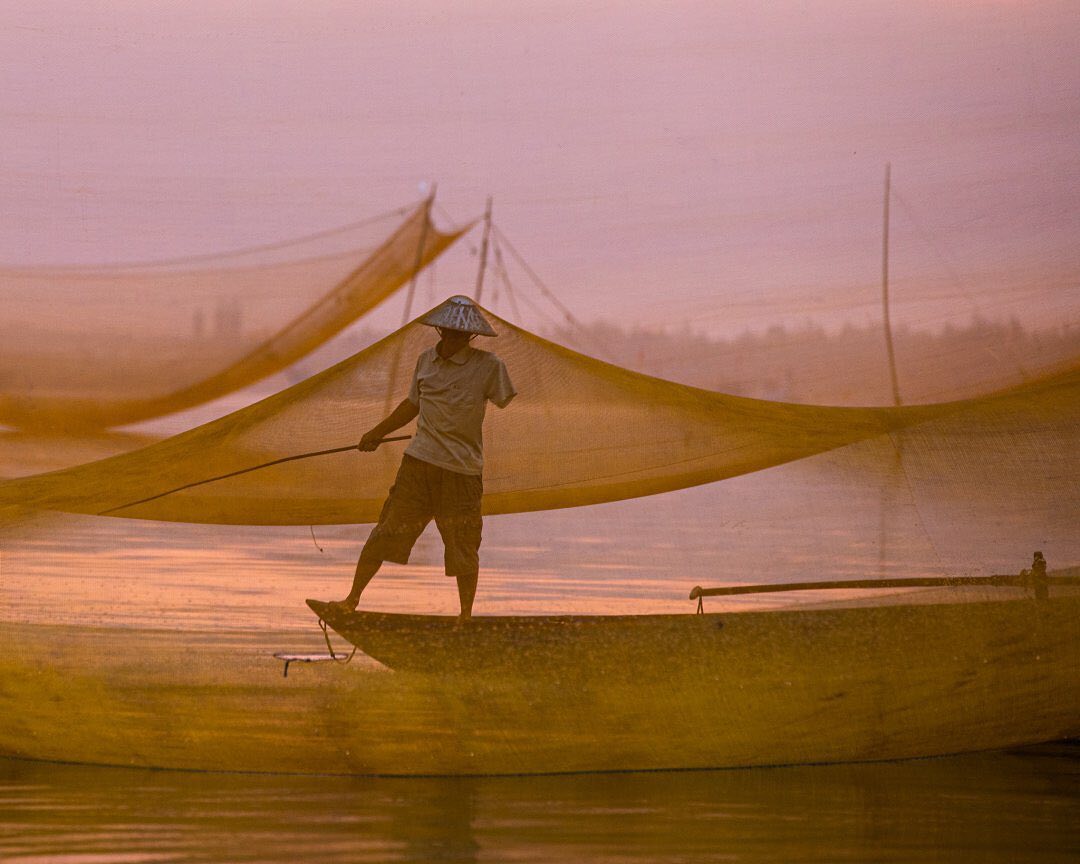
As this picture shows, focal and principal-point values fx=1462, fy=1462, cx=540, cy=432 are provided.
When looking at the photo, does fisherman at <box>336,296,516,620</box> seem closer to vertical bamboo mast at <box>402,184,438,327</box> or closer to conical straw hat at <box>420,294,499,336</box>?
conical straw hat at <box>420,294,499,336</box>

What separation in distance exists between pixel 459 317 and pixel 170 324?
1074mm

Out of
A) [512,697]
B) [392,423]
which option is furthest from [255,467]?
[512,697]

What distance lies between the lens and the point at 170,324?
456cm

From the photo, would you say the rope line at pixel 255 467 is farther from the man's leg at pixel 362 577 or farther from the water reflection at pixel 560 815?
the water reflection at pixel 560 815

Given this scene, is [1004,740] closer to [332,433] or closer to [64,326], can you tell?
[332,433]

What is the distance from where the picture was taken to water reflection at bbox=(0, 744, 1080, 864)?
10.0ft

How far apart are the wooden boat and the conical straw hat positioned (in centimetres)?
82

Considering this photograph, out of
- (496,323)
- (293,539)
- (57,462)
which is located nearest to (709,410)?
(496,323)

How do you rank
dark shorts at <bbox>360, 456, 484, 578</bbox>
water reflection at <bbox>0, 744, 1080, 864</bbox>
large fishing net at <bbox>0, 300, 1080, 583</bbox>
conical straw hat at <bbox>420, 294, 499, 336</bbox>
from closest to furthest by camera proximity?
water reflection at <bbox>0, 744, 1080, 864</bbox> < conical straw hat at <bbox>420, 294, 499, 336</bbox> < dark shorts at <bbox>360, 456, 484, 578</bbox> < large fishing net at <bbox>0, 300, 1080, 583</bbox>

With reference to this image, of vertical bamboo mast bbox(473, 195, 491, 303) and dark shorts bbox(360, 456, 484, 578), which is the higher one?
vertical bamboo mast bbox(473, 195, 491, 303)

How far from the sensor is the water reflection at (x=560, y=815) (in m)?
3.06

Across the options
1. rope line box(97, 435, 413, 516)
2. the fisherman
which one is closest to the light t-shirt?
the fisherman

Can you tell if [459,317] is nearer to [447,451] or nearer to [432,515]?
[447,451]

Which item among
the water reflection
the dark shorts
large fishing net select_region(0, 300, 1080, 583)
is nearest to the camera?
the water reflection
